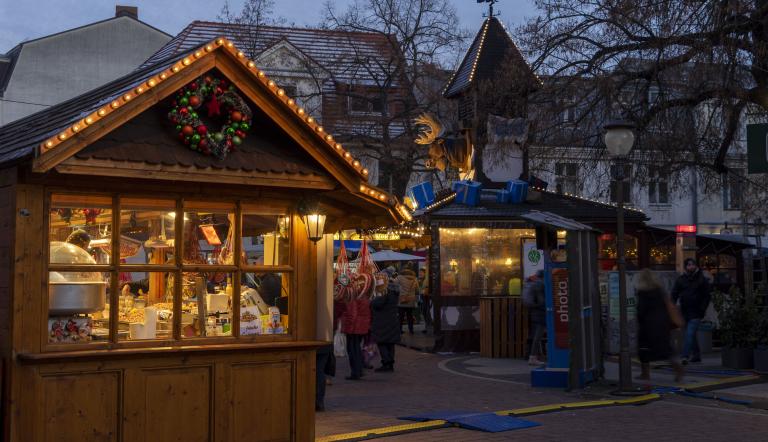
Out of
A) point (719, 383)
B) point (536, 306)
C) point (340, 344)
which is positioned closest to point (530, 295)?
point (536, 306)

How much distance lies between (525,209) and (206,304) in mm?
13455

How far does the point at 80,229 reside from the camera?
28.3 ft

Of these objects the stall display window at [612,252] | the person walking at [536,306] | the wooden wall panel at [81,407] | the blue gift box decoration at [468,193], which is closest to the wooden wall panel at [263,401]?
the wooden wall panel at [81,407]

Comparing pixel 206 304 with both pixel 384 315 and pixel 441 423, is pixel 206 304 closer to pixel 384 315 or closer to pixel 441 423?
pixel 441 423

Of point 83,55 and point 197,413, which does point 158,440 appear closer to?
point 197,413

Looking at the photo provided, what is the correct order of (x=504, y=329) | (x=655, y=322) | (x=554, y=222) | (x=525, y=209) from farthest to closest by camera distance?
1. (x=525, y=209)
2. (x=504, y=329)
3. (x=655, y=322)
4. (x=554, y=222)

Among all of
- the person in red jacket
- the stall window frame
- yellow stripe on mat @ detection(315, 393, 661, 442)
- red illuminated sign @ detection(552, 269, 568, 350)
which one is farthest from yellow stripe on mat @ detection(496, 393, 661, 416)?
the person in red jacket

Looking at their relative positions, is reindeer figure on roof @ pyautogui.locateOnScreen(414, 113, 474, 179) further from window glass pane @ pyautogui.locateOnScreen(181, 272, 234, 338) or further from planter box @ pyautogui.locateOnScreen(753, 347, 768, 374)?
window glass pane @ pyautogui.locateOnScreen(181, 272, 234, 338)

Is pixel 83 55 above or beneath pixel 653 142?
above

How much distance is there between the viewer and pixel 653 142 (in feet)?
62.9

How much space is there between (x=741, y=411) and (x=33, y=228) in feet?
29.0

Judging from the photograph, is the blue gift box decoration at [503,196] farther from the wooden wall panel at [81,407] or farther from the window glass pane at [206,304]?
the wooden wall panel at [81,407]

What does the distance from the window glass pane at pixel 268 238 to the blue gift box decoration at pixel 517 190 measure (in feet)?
41.7

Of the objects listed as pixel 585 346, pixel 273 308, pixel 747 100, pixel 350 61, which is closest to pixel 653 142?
pixel 747 100
